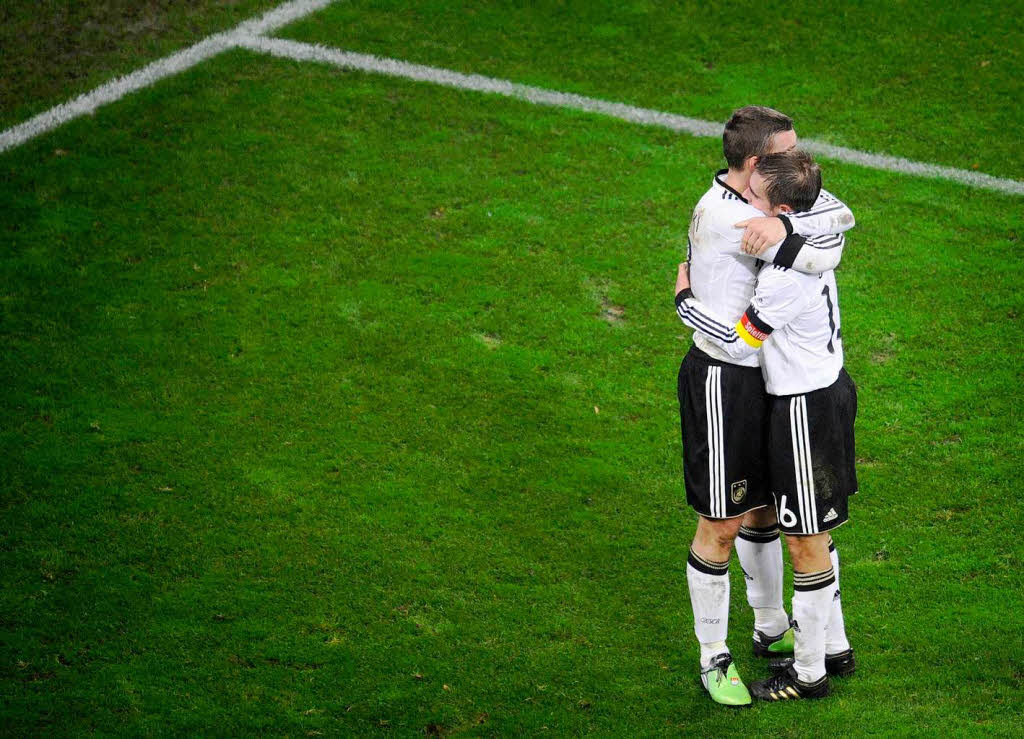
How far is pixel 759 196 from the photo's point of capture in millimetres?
3988

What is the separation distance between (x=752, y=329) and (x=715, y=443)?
487 mm

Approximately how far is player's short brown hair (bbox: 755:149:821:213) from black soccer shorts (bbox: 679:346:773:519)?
614 mm

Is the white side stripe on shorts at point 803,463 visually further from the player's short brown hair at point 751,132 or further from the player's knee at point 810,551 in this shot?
the player's short brown hair at point 751,132

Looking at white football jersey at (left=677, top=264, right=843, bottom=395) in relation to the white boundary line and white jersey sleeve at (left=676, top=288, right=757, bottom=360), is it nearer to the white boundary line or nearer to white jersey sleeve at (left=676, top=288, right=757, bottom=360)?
white jersey sleeve at (left=676, top=288, right=757, bottom=360)

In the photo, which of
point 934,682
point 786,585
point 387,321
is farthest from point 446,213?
point 934,682

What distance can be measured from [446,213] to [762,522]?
3721mm

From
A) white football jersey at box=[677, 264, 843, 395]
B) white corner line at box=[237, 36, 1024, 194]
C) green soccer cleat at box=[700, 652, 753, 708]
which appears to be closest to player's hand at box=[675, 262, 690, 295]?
white football jersey at box=[677, 264, 843, 395]

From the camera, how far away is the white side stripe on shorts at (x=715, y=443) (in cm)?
419

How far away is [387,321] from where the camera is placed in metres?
6.70

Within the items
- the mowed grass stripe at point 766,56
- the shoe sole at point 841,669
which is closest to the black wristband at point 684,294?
the shoe sole at point 841,669

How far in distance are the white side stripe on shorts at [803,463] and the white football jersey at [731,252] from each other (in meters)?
0.23

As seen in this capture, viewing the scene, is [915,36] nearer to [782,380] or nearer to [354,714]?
[782,380]

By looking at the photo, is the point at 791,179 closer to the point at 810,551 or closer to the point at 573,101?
the point at 810,551

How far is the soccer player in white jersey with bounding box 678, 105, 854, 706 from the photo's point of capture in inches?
156
